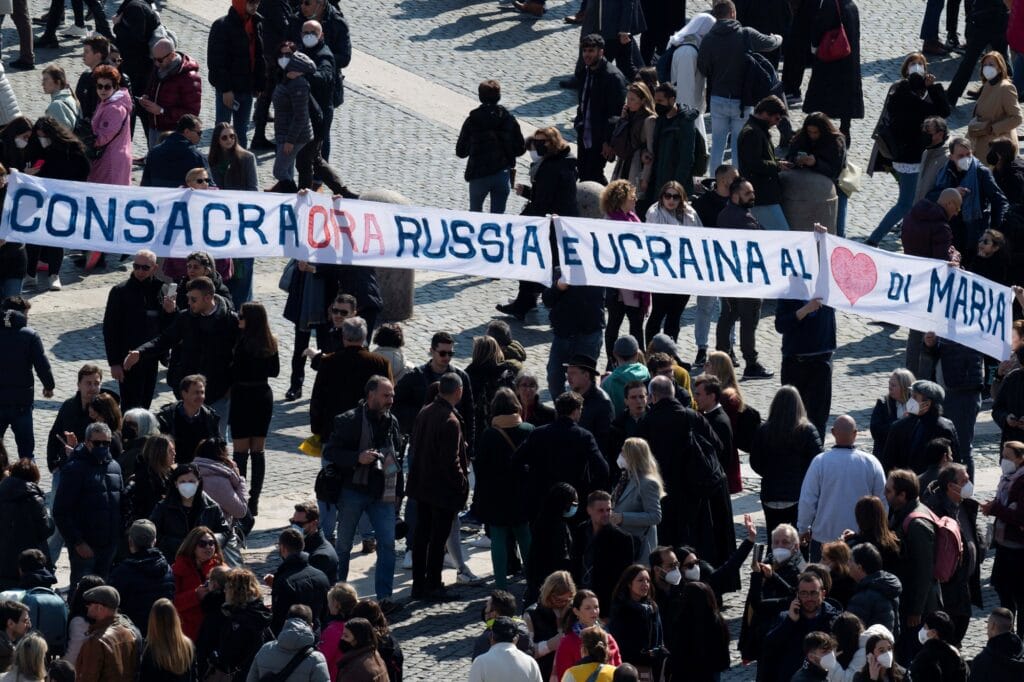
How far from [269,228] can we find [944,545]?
17.0 ft

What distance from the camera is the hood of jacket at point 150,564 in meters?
12.8

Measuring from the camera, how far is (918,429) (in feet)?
49.3

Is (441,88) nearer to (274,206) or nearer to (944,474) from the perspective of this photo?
(274,206)

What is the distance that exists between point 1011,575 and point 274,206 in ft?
17.9

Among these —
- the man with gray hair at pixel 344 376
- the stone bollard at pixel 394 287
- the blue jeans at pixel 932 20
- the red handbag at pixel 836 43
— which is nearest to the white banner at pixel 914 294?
the man with gray hair at pixel 344 376

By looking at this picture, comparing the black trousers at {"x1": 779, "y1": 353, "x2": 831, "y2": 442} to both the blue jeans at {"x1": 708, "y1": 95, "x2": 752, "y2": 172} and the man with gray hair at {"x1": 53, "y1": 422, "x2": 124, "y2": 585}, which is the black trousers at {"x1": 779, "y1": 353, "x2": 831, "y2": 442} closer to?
the man with gray hair at {"x1": 53, "y1": 422, "x2": 124, "y2": 585}

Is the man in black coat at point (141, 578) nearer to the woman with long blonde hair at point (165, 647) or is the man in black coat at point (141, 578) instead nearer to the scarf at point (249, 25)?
the woman with long blonde hair at point (165, 647)

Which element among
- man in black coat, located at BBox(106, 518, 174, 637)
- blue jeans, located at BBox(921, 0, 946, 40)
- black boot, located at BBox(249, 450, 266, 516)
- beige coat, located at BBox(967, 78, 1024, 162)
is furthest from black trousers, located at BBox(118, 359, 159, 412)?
blue jeans, located at BBox(921, 0, 946, 40)

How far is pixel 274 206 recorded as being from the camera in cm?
1614

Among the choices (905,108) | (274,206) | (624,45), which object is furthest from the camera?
(624,45)

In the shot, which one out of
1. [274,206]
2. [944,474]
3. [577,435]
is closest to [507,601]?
[577,435]

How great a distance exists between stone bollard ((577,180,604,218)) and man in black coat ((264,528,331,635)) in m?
7.12

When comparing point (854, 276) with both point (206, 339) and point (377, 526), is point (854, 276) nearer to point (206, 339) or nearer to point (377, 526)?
point (377, 526)

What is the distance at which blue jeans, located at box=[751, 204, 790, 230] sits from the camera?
19.4 meters
